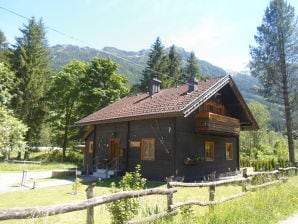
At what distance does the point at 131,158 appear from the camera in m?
19.9

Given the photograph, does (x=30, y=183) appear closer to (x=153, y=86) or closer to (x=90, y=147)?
(x=90, y=147)

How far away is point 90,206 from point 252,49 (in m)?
27.6

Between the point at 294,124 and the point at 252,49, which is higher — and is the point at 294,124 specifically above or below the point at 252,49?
below

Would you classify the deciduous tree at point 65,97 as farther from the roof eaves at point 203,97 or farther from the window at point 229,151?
the roof eaves at point 203,97

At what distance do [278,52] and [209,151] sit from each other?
12.9m

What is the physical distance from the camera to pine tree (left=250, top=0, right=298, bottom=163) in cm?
2795

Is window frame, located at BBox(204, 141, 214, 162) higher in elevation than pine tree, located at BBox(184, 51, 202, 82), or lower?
lower

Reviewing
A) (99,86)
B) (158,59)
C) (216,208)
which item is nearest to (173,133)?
(216,208)

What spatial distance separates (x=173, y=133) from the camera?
696 inches

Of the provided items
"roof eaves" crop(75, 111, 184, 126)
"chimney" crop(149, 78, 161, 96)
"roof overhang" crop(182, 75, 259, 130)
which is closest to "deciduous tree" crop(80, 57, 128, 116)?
"chimney" crop(149, 78, 161, 96)

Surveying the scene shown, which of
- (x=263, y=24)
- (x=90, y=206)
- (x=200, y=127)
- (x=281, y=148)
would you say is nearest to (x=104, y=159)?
(x=200, y=127)

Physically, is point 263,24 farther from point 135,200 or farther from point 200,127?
point 135,200

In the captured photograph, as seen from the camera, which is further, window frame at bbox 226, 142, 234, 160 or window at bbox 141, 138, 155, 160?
window frame at bbox 226, 142, 234, 160

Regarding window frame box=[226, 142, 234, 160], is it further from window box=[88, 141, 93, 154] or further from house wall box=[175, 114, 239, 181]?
window box=[88, 141, 93, 154]
